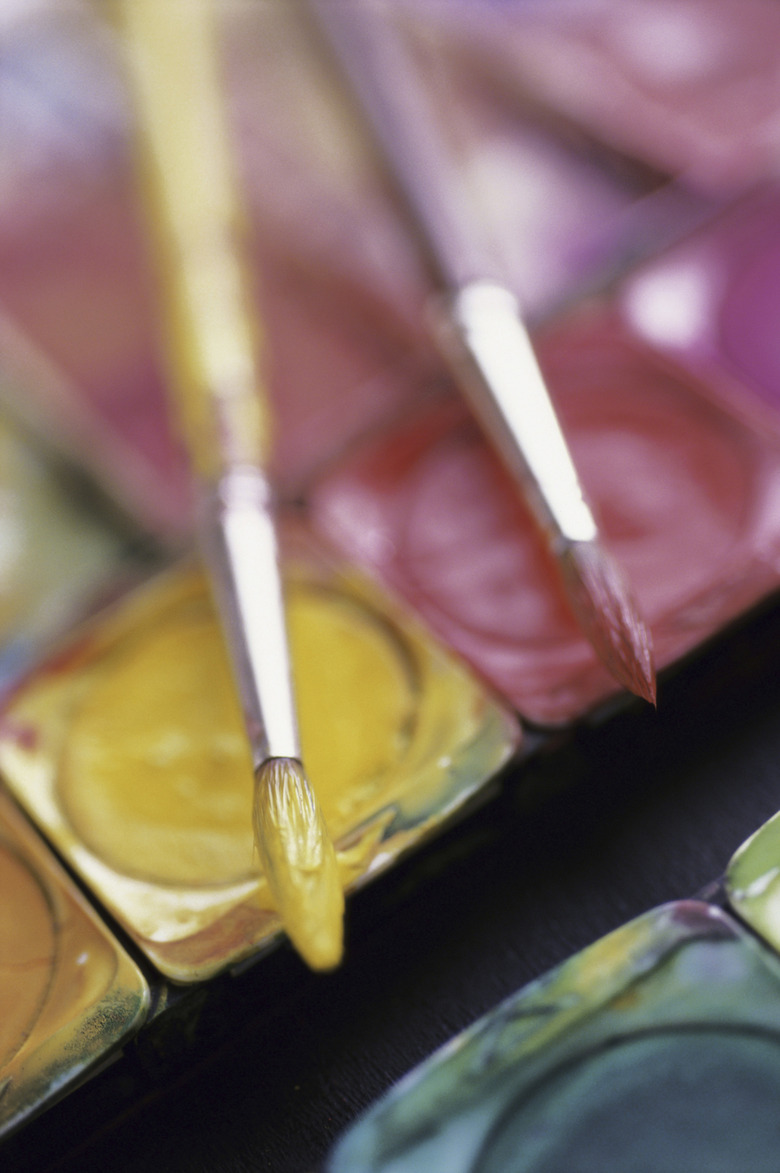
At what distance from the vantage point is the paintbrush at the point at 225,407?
408 millimetres

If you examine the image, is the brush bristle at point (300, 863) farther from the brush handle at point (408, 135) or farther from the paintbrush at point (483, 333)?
the brush handle at point (408, 135)

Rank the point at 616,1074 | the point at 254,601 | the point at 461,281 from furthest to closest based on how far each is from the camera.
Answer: the point at 461,281 → the point at 254,601 → the point at 616,1074

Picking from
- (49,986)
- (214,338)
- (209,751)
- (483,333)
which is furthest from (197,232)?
(49,986)

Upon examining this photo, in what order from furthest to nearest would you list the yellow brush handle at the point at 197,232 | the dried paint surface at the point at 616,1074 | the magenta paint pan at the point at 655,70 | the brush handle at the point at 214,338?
1. the magenta paint pan at the point at 655,70
2. the yellow brush handle at the point at 197,232
3. the brush handle at the point at 214,338
4. the dried paint surface at the point at 616,1074

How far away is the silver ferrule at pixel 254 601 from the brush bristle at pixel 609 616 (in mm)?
118

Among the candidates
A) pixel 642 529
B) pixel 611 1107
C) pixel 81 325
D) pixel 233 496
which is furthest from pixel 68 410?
pixel 611 1107

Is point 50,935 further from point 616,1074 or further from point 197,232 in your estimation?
point 197,232

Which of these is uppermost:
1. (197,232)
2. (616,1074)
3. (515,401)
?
(197,232)

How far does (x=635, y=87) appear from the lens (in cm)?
76

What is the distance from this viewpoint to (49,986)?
44 centimetres

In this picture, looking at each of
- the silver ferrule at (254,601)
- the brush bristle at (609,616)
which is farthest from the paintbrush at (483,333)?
the silver ferrule at (254,601)

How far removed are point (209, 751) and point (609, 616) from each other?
182mm

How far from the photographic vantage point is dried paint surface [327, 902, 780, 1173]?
363 mm

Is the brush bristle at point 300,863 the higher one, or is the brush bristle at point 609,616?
the brush bristle at point 300,863
